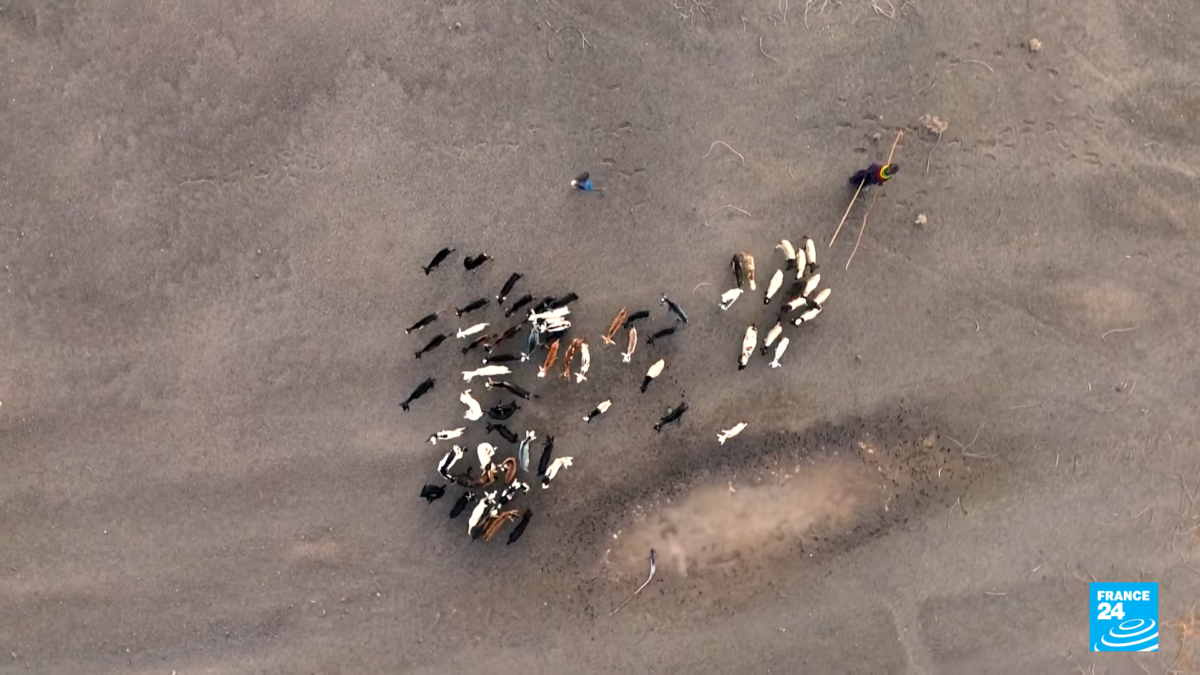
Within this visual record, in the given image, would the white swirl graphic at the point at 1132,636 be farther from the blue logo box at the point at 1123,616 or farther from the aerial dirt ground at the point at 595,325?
the aerial dirt ground at the point at 595,325

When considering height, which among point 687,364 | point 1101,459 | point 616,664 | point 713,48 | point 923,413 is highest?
point 713,48

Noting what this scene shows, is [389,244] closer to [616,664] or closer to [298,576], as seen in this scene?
[298,576]

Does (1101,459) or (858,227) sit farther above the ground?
(858,227)

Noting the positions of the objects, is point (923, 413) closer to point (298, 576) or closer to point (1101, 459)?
point (1101, 459)

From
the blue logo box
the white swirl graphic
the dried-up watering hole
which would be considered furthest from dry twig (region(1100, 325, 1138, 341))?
the white swirl graphic


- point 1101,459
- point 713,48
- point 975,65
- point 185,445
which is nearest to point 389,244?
point 185,445

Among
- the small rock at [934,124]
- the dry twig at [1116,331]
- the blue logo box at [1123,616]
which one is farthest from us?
the blue logo box at [1123,616]

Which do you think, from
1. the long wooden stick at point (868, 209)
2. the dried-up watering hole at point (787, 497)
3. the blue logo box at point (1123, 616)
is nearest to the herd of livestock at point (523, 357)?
the long wooden stick at point (868, 209)
